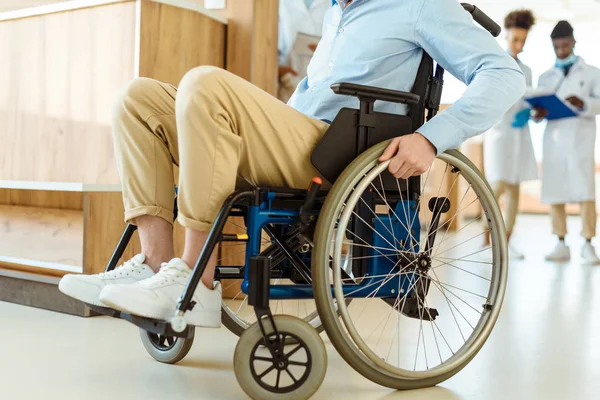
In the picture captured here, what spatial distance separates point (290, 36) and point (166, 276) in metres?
1.44

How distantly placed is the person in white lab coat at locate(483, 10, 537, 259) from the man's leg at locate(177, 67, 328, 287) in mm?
3318

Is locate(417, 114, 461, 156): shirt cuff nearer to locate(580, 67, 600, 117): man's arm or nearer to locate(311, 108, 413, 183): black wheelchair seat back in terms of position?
locate(311, 108, 413, 183): black wheelchair seat back

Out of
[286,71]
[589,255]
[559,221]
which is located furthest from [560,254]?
[286,71]

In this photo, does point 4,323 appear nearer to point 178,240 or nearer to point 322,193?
point 178,240

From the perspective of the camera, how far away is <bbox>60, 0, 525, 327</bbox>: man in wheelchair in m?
1.15

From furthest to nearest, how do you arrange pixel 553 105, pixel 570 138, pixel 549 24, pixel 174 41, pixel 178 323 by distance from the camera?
pixel 549 24 → pixel 570 138 → pixel 553 105 → pixel 174 41 → pixel 178 323

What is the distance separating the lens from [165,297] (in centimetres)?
116

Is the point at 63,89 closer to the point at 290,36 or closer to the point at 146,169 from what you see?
the point at 290,36

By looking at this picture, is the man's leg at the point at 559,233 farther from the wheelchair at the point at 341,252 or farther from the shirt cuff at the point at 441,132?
the shirt cuff at the point at 441,132

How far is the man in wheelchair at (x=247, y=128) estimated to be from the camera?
1.15 meters

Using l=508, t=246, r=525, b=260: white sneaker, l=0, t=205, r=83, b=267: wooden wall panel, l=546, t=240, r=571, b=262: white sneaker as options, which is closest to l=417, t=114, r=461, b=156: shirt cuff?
l=0, t=205, r=83, b=267: wooden wall panel

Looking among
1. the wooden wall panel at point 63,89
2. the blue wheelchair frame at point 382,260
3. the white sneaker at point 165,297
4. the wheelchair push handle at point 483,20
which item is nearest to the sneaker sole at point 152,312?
the white sneaker at point 165,297

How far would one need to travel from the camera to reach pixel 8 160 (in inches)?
99.4

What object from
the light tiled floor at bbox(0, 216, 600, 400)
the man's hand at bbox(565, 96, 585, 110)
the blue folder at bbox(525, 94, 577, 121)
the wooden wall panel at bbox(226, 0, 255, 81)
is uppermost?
the man's hand at bbox(565, 96, 585, 110)
